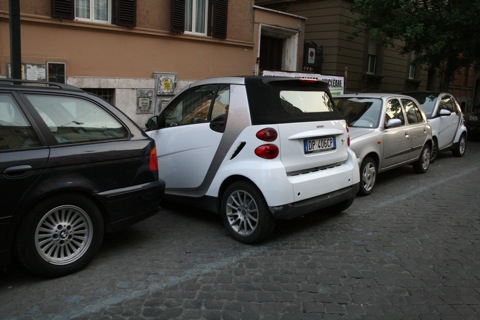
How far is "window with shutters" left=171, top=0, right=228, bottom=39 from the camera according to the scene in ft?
41.7

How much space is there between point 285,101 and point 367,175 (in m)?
2.82

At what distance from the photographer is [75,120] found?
4.17 m

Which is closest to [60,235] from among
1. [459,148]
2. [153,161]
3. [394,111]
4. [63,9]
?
[153,161]

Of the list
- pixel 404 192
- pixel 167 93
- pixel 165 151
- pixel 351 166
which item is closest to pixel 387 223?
pixel 351 166

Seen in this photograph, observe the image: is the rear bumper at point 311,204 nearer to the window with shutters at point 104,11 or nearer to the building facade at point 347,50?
the window with shutters at point 104,11

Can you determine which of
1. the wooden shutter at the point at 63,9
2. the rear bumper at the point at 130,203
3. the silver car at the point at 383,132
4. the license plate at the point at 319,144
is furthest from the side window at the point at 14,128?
the wooden shutter at the point at 63,9

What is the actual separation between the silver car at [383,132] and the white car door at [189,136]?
8.41 feet

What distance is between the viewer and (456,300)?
3637 millimetres

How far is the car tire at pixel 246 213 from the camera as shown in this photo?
4.69 meters

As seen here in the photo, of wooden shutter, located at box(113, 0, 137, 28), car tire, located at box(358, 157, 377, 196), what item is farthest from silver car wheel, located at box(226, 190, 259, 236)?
wooden shutter, located at box(113, 0, 137, 28)

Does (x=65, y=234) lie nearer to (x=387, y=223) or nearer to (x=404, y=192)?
(x=387, y=223)

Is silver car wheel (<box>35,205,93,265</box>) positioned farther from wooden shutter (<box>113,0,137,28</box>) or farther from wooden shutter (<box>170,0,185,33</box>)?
wooden shutter (<box>170,0,185,33</box>)

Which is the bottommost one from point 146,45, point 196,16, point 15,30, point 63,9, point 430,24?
point 15,30

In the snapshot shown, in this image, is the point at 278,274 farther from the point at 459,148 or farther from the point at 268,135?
the point at 459,148
